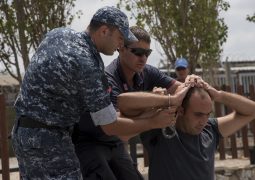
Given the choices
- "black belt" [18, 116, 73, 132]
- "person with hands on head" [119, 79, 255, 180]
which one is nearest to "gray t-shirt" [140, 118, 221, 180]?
"person with hands on head" [119, 79, 255, 180]

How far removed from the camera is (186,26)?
16.0 m

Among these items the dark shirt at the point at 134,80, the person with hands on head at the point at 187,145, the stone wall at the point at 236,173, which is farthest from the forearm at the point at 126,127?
the stone wall at the point at 236,173

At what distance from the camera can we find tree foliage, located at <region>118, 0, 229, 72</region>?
15797 millimetres

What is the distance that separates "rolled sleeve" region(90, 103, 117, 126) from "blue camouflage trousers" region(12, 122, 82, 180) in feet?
0.75

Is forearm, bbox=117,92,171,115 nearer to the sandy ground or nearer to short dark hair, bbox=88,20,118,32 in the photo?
short dark hair, bbox=88,20,118,32

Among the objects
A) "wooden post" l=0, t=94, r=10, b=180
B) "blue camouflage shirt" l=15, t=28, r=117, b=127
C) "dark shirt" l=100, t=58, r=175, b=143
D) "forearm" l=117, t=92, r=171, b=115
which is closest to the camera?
"blue camouflage shirt" l=15, t=28, r=117, b=127

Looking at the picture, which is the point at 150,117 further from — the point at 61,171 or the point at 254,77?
the point at 254,77

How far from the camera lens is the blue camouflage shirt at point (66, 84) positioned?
3.52 meters

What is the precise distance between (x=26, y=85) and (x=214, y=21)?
1280 centimetres

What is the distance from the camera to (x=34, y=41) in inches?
552

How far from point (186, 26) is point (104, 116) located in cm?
1261

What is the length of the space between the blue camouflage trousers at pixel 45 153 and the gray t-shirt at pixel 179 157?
0.50 meters

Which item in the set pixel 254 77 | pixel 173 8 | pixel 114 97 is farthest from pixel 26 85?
pixel 254 77

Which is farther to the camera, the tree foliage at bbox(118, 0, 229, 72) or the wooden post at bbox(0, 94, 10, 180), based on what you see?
the tree foliage at bbox(118, 0, 229, 72)
